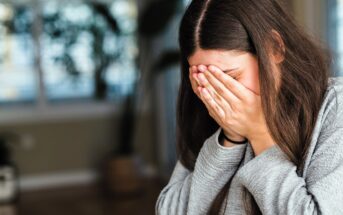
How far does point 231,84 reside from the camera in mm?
963

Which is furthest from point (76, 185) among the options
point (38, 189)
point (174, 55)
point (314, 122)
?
point (314, 122)

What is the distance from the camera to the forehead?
3.17 ft

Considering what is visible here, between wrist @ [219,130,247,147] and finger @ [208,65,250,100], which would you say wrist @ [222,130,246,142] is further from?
finger @ [208,65,250,100]

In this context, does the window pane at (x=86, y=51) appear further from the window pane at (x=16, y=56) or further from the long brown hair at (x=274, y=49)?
the long brown hair at (x=274, y=49)

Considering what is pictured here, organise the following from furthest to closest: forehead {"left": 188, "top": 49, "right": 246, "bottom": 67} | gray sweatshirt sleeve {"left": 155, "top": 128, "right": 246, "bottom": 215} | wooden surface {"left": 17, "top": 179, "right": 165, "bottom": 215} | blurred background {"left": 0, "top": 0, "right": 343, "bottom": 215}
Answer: blurred background {"left": 0, "top": 0, "right": 343, "bottom": 215}
wooden surface {"left": 17, "top": 179, "right": 165, "bottom": 215}
gray sweatshirt sleeve {"left": 155, "top": 128, "right": 246, "bottom": 215}
forehead {"left": 188, "top": 49, "right": 246, "bottom": 67}

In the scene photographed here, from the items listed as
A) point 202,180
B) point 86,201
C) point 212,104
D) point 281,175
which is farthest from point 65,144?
point 281,175

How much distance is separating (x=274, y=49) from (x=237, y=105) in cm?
12

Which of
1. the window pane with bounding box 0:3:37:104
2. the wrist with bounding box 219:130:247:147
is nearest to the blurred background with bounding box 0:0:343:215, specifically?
the window pane with bounding box 0:3:37:104

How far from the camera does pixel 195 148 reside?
4.00 feet

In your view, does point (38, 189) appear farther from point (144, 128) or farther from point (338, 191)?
point (338, 191)

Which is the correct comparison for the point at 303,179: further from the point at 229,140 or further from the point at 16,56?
the point at 16,56

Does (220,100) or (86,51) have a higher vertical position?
(220,100)

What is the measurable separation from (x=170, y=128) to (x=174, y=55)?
3.07ft

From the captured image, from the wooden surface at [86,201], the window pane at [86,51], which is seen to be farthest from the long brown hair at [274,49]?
the window pane at [86,51]
